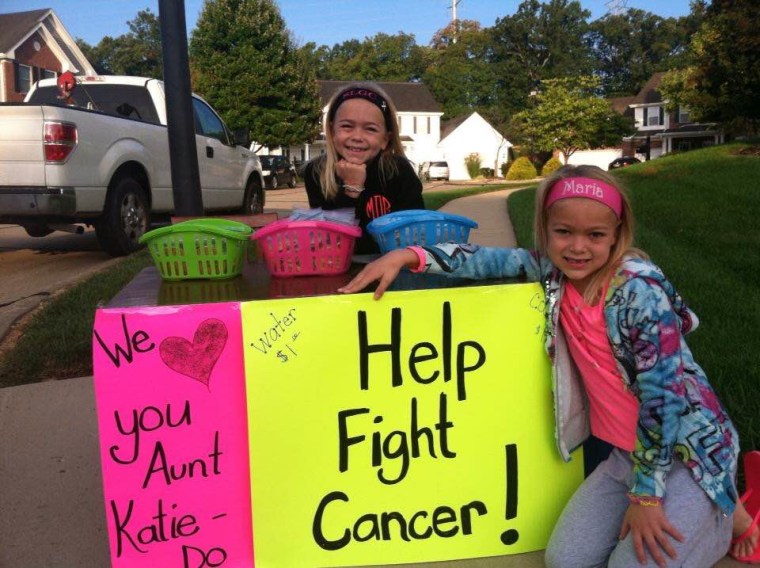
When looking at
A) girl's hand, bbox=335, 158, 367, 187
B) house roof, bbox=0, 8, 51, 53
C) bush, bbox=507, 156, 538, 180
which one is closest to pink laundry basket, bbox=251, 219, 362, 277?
girl's hand, bbox=335, 158, 367, 187

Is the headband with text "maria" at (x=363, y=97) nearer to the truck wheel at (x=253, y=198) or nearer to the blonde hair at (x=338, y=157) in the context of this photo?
the blonde hair at (x=338, y=157)

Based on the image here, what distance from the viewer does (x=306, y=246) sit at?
7.28 ft

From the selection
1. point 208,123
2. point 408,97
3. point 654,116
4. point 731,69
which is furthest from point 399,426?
point 654,116

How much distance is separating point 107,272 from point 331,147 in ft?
12.8

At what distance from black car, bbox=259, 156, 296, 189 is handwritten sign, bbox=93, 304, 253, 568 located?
82.9ft

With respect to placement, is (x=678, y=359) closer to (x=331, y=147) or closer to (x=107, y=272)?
(x=331, y=147)

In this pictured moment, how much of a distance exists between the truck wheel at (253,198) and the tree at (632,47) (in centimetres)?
8435

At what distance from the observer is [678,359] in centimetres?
189

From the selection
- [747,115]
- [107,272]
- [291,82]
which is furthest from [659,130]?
[107,272]

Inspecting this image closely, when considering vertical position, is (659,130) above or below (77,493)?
above

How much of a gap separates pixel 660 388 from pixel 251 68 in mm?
33653

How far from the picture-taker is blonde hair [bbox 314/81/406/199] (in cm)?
282

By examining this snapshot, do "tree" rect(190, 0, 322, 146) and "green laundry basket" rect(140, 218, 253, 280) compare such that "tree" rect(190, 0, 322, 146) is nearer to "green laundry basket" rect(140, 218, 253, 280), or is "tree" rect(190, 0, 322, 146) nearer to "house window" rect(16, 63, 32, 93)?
"house window" rect(16, 63, 32, 93)

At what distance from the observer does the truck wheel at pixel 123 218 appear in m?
6.88
